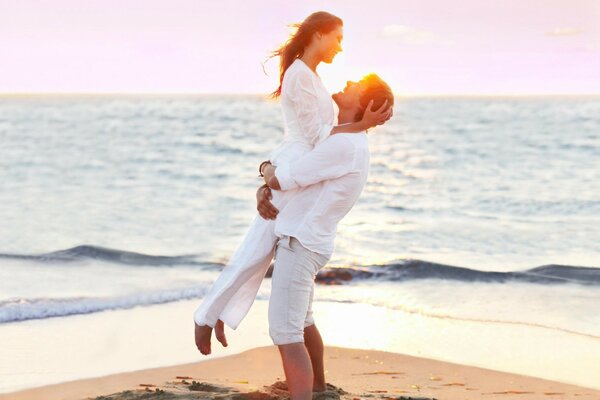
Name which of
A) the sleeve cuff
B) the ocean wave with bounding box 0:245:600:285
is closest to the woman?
the sleeve cuff

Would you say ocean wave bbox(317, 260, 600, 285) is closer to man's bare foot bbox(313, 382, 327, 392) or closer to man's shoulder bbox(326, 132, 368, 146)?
man's bare foot bbox(313, 382, 327, 392)

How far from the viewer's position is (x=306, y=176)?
4.25 m

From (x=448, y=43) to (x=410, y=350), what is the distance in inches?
1399

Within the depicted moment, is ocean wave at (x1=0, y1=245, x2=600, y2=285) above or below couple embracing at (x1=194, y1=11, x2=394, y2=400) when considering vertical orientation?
below

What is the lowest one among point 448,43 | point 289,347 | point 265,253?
point 289,347

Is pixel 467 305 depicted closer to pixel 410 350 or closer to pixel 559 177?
pixel 410 350

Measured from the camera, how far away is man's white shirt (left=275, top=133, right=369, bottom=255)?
13.9 feet

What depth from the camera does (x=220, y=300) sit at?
15.4 feet

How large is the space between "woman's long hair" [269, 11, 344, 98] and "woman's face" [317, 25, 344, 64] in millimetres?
22

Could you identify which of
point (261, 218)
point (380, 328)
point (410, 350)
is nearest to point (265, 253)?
point (261, 218)

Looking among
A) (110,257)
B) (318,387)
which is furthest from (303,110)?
(110,257)

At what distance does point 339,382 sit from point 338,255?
6.26 meters

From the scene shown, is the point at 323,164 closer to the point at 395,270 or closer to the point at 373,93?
the point at 373,93

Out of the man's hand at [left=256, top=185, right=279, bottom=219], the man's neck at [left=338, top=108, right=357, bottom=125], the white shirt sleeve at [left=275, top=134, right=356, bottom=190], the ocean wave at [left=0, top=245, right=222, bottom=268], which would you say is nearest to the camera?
the white shirt sleeve at [left=275, top=134, right=356, bottom=190]
